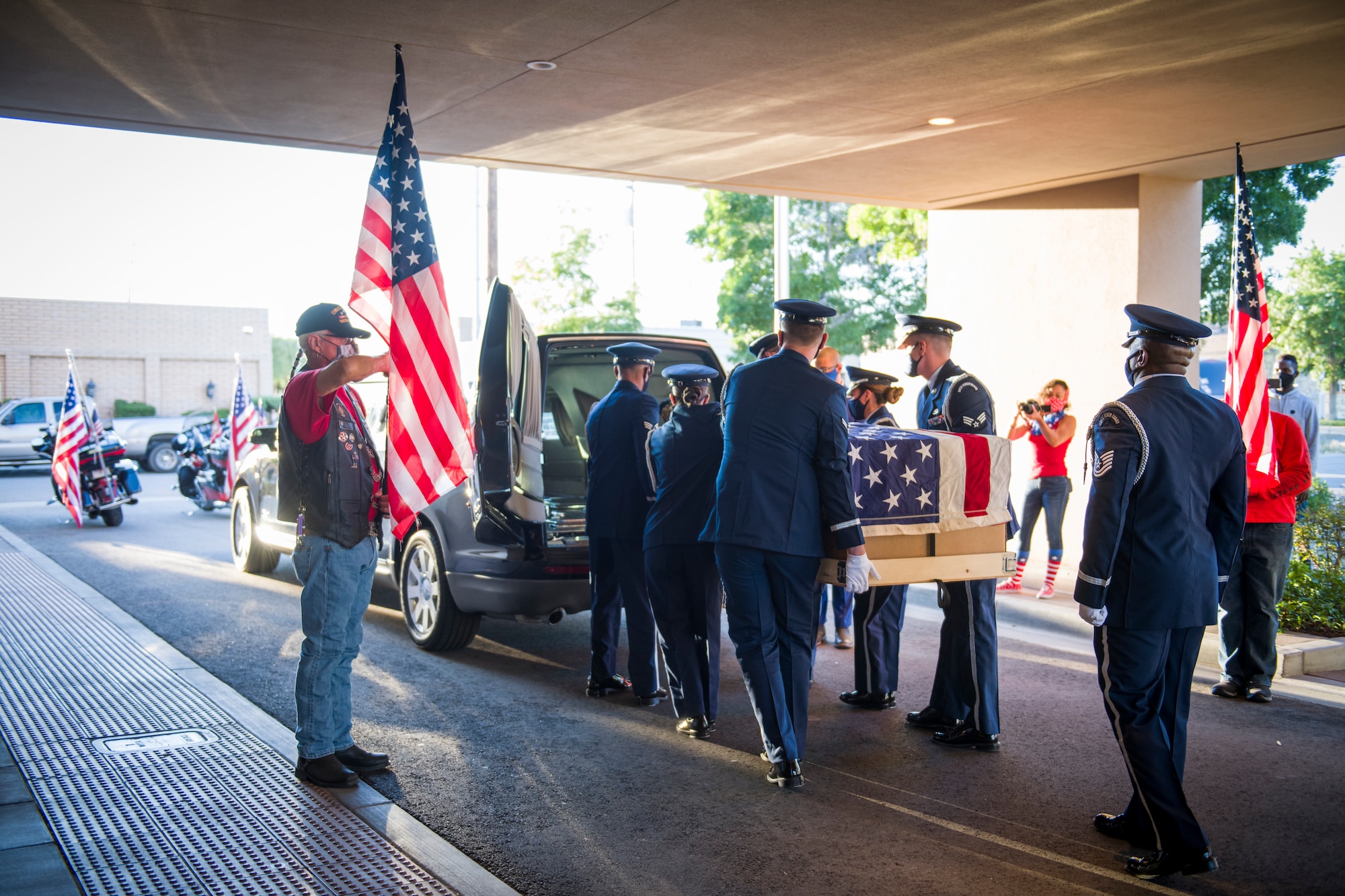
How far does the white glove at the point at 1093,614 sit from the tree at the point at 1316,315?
27.5 meters

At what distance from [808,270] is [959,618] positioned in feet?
79.0

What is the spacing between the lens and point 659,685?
24.9ft

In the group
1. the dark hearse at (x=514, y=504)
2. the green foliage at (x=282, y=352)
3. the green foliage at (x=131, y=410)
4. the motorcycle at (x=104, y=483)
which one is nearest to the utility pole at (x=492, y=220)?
the motorcycle at (x=104, y=483)

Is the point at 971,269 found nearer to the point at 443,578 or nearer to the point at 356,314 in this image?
the point at 443,578

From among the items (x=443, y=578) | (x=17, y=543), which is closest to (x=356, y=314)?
(x=443, y=578)

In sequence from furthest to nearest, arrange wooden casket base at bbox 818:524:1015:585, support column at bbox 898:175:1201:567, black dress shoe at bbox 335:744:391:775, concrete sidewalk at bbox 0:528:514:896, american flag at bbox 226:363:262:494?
american flag at bbox 226:363:262:494, support column at bbox 898:175:1201:567, wooden casket base at bbox 818:524:1015:585, black dress shoe at bbox 335:744:391:775, concrete sidewalk at bbox 0:528:514:896

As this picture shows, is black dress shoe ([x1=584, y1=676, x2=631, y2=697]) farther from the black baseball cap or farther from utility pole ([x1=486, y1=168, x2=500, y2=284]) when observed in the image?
utility pole ([x1=486, y1=168, x2=500, y2=284])

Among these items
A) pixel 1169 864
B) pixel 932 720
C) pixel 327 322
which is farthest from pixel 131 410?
pixel 1169 864

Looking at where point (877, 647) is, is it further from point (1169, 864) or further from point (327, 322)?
point (327, 322)

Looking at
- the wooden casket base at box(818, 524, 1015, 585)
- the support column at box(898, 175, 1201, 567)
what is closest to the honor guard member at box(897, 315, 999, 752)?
the wooden casket base at box(818, 524, 1015, 585)

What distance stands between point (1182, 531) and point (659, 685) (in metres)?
4.10

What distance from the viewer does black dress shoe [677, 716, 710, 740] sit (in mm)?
6098

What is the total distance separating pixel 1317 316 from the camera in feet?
95.2

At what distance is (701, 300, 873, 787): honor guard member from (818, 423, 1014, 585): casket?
0.29 m
